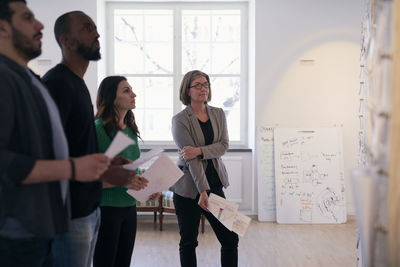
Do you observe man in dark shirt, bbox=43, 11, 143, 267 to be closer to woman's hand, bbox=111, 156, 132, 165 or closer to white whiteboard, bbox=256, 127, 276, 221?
woman's hand, bbox=111, 156, 132, 165

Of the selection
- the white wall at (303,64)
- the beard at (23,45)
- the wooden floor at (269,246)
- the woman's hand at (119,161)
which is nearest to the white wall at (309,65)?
the white wall at (303,64)

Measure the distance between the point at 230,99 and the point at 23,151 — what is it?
4484 millimetres

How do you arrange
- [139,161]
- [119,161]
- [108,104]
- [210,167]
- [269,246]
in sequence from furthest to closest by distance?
[269,246] → [210,167] → [108,104] → [119,161] → [139,161]

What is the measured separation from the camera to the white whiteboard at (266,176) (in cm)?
515

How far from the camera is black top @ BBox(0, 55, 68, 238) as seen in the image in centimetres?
124

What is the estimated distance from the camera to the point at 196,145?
8.92ft

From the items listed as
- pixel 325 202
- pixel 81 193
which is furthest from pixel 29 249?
pixel 325 202

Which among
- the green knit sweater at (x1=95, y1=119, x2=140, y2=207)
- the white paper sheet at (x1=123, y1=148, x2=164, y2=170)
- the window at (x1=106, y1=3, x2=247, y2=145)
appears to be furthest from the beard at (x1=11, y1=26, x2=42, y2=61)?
the window at (x1=106, y1=3, x2=247, y2=145)

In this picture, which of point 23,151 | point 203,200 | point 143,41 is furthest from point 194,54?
point 23,151

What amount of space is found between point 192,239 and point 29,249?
4.67 ft

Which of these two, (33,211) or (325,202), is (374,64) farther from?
(325,202)

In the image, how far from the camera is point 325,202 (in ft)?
16.6

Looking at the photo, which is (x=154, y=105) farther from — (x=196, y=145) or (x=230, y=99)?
(x=196, y=145)

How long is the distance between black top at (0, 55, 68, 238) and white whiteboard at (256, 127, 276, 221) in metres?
3.97
